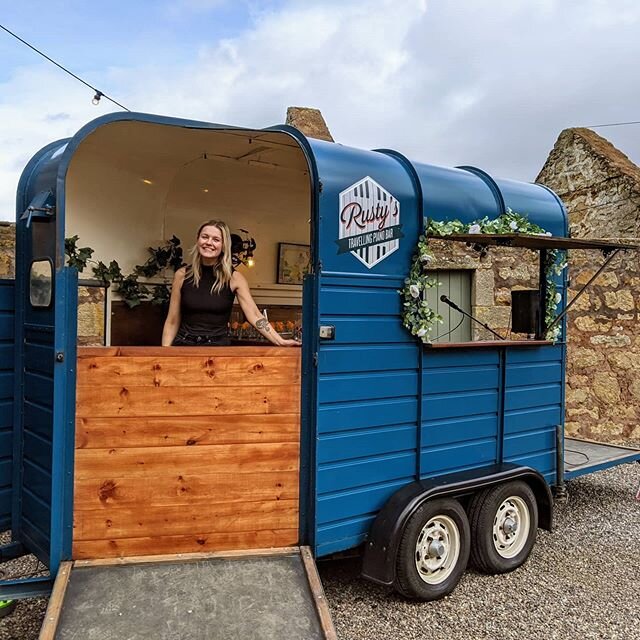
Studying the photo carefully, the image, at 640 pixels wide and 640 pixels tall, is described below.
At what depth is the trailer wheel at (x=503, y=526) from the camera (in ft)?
13.9

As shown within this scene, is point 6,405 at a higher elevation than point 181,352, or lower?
lower

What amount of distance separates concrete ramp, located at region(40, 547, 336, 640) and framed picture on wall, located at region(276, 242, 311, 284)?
3251 millimetres

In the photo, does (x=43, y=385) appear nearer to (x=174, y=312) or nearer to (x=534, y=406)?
(x=174, y=312)

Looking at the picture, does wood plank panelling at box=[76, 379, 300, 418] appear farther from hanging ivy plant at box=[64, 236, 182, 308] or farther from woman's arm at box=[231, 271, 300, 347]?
hanging ivy plant at box=[64, 236, 182, 308]

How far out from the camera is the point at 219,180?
5.48m

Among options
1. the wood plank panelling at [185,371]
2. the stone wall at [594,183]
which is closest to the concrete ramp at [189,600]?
the wood plank panelling at [185,371]

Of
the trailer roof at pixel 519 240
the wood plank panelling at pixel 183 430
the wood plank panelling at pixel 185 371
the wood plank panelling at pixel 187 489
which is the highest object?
the trailer roof at pixel 519 240

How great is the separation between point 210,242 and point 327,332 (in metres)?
0.95

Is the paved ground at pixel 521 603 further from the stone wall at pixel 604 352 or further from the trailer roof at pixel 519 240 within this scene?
the stone wall at pixel 604 352

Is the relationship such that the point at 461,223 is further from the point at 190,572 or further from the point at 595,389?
the point at 595,389

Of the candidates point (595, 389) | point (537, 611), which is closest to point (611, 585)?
point (537, 611)

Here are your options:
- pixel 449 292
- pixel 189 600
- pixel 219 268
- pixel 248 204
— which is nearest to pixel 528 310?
pixel 219 268

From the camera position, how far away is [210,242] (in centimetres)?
383

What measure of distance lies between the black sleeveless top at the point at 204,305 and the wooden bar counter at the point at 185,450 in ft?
1.91
